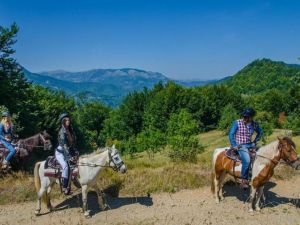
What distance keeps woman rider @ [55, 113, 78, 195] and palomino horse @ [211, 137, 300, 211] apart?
4.75 m

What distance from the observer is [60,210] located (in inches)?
487

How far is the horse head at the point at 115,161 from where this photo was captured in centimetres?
1148

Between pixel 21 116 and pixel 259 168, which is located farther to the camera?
pixel 21 116

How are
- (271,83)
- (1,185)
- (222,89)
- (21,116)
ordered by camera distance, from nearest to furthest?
(1,185), (21,116), (222,89), (271,83)

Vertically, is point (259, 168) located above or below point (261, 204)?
above

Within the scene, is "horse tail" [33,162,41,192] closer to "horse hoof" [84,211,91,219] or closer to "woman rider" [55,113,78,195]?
"woman rider" [55,113,78,195]

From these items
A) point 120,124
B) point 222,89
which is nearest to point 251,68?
point 222,89

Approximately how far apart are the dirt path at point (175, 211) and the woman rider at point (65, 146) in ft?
3.86

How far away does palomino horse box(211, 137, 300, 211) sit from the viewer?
432 inches

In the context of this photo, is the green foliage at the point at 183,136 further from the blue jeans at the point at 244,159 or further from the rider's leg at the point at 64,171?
the rider's leg at the point at 64,171

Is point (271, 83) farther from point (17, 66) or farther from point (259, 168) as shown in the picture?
point (259, 168)

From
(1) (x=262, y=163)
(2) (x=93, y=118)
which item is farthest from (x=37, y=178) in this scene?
(2) (x=93, y=118)

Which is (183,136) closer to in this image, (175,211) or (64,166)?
(175,211)

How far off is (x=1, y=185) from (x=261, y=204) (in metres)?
8.89
